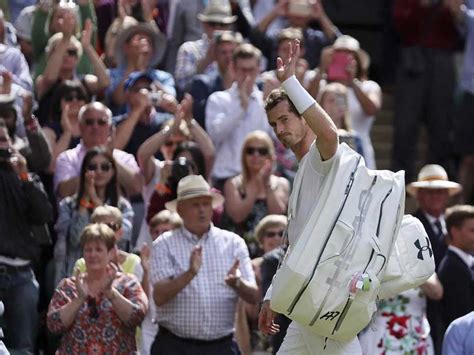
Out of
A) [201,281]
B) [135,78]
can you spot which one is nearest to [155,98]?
[135,78]

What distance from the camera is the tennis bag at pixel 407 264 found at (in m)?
8.42

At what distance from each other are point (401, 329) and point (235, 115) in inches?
118

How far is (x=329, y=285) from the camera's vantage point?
8008 mm

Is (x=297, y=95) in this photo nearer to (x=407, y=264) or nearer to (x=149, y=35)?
(x=407, y=264)

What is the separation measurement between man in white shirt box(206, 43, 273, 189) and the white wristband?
537 centimetres

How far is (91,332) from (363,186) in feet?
9.35

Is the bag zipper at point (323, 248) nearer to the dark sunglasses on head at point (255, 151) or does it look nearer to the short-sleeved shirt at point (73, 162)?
the short-sleeved shirt at point (73, 162)

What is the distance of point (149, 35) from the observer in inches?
582

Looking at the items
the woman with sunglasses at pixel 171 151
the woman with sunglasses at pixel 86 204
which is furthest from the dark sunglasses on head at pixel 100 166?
the woman with sunglasses at pixel 171 151

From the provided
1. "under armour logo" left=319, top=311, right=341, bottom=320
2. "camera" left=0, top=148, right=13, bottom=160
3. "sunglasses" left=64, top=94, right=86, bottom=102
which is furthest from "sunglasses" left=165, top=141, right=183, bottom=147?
"under armour logo" left=319, top=311, right=341, bottom=320

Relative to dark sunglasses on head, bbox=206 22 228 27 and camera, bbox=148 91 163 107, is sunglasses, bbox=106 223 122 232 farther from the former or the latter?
dark sunglasses on head, bbox=206 22 228 27

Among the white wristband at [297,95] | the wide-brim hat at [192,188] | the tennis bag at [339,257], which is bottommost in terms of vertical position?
the wide-brim hat at [192,188]

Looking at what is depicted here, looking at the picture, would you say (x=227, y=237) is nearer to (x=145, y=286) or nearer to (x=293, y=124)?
(x=145, y=286)

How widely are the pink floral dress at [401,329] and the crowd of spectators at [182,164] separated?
0.01 meters
